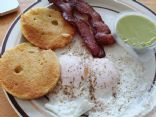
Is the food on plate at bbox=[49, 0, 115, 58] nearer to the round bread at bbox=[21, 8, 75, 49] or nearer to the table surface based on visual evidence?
the round bread at bbox=[21, 8, 75, 49]

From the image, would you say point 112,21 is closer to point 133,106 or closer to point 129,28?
point 129,28

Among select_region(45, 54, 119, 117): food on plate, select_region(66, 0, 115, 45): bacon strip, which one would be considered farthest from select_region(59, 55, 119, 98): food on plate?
select_region(66, 0, 115, 45): bacon strip

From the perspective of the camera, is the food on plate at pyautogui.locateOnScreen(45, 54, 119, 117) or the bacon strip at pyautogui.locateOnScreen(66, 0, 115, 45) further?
the bacon strip at pyautogui.locateOnScreen(66, 0, 115, 45)

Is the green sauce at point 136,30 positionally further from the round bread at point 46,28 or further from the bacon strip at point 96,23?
the round bread at point 46,28

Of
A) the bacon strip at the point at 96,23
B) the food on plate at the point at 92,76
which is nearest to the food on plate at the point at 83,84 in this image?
the food on plate at the point at 92,76

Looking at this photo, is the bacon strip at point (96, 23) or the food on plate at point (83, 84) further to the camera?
the bacon strip at point (96, 23)

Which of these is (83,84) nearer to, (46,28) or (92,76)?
(92,76)
